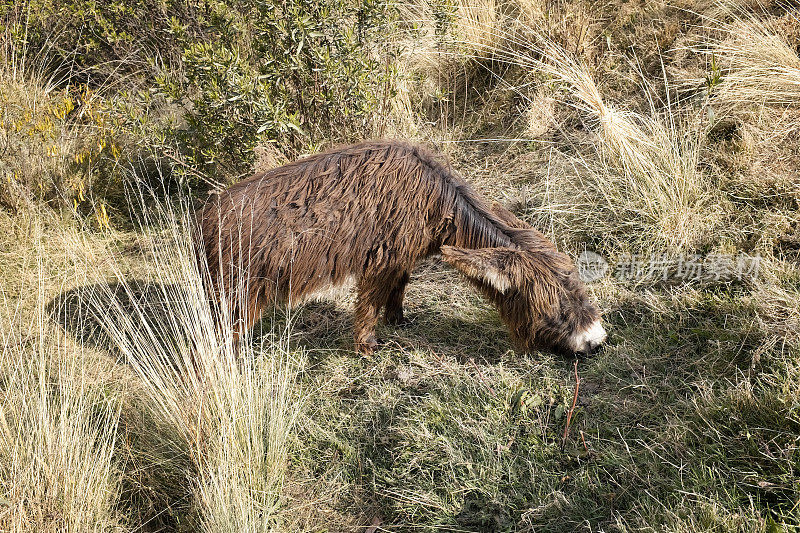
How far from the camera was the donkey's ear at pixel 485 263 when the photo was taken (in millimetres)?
3484

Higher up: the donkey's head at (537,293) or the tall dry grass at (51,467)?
the donkey's head at (537,293)

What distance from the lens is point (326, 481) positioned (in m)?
3.56

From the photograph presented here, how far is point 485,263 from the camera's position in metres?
3.52

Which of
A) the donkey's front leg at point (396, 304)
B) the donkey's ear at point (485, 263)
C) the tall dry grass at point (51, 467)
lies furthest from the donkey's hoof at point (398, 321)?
the tall dry grass at point (51, 467)

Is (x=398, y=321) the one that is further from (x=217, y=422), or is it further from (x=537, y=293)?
(x=217, y=422)

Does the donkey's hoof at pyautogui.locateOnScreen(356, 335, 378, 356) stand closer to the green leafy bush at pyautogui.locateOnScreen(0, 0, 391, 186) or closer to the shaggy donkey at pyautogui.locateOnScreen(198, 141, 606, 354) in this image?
the shaggy donkey at pyautogui.locateOnScreen(198, 141, 606, 354)

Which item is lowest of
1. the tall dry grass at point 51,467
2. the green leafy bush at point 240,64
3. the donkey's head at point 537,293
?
the tall dry grass at point 51,467

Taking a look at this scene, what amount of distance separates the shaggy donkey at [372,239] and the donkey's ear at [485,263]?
13 mm

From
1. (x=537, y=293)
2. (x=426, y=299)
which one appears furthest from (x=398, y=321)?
(x=537, y=293)

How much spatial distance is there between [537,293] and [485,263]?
44 centimetres

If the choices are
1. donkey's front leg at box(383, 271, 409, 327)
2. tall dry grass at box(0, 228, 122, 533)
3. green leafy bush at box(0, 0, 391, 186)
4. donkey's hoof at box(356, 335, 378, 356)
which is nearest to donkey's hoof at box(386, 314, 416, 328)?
donkey's front leg at box(383, 271, 409, 327)

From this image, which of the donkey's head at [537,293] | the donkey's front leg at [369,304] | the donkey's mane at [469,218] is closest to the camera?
the donkey's head at [537,293]

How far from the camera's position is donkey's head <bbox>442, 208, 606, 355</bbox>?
11.8ft

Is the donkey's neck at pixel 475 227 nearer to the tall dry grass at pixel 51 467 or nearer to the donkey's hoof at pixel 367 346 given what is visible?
the donkey's hoof at pixel 367 346
